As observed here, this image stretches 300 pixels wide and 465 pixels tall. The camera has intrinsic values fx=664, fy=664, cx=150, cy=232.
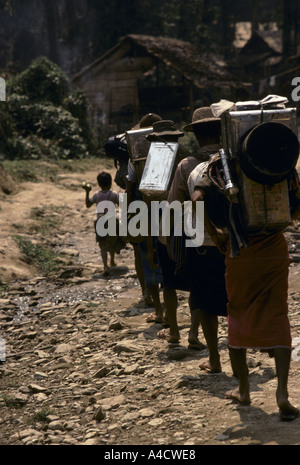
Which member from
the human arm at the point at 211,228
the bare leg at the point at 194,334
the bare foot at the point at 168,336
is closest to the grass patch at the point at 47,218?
the bare foot at the point at 168,336

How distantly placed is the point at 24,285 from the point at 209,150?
14.9 feet

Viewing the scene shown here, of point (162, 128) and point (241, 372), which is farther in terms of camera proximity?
point (162, 128)

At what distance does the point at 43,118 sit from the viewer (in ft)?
64.4

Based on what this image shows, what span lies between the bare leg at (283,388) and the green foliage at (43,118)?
47.4 feet

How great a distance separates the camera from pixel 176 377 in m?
4.56

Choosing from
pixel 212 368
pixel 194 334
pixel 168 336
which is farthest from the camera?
pixel 168 336

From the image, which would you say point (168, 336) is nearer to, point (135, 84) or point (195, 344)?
point (195, 344)

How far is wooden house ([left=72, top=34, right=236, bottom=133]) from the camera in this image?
968 inches

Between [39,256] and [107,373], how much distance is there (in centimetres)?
464

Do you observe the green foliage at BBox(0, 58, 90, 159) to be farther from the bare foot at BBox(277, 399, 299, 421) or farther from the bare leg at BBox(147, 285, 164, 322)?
the bare foot at BBox(277, 399, 299, 421)

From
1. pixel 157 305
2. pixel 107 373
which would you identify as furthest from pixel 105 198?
Answer: pixel 107 373

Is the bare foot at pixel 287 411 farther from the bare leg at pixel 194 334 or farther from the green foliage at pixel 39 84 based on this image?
the green foliage at pixel 39 84

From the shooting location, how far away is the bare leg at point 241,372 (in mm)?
3801

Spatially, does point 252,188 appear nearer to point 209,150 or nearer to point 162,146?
point 209,150
